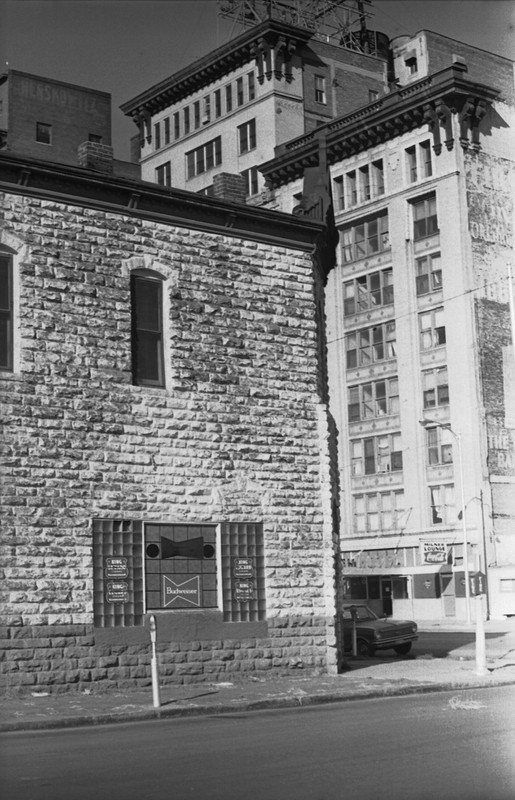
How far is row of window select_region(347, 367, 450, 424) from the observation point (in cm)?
6750

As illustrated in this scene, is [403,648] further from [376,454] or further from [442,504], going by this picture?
[376,454]

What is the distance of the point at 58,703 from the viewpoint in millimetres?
17688

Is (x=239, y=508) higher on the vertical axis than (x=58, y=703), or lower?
higher

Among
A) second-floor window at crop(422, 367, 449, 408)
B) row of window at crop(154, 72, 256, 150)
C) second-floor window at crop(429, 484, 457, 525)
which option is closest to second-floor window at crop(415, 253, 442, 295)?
second-floor window at crop(422, 367, 449, 408)

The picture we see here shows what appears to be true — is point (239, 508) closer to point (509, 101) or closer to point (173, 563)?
point (173, 563)

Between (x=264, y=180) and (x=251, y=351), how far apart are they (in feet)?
197

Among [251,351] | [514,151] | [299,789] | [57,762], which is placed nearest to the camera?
[299,789]

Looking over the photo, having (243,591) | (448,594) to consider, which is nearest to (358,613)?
(243,591)

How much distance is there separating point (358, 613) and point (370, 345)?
41.6 m

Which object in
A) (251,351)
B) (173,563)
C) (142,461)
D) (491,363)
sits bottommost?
(173,563)

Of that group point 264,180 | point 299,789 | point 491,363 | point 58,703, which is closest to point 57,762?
point 299,789

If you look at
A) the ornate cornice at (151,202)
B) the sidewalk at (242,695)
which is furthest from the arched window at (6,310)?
the sidewalk at (242,695)

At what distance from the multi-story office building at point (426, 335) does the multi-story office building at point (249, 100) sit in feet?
16.4

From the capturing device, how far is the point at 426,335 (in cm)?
6906
